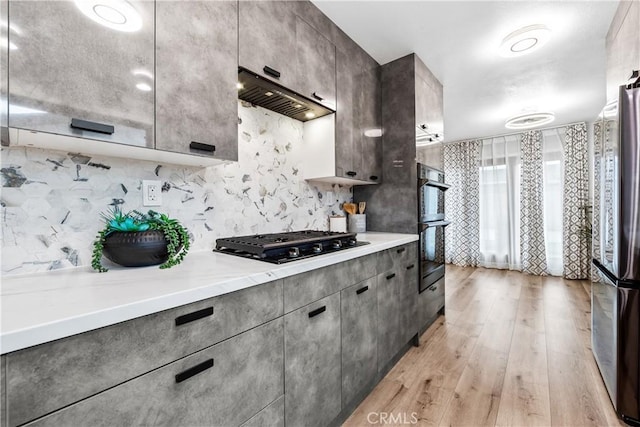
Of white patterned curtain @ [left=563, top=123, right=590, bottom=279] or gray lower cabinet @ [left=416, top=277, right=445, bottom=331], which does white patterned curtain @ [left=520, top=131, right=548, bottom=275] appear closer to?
white patterned curtain @ [left=563, top=123, right=590, bottom=279]

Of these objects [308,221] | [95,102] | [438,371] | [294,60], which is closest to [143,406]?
[95,102]

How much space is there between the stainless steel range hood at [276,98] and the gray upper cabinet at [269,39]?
0.04m

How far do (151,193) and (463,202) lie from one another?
5.45m

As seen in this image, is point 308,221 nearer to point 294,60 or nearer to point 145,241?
point 294,60

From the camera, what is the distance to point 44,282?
0.93 metres

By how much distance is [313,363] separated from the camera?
129 cm

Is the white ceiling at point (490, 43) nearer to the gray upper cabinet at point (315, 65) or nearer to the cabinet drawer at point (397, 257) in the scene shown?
the gray upper cabinet at point (315, 65)

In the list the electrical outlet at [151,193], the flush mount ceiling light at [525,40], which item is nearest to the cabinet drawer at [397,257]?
the electrical outlet at [151,193]

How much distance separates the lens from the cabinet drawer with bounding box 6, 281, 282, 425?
1.91 ft

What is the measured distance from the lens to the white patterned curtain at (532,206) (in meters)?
4.74

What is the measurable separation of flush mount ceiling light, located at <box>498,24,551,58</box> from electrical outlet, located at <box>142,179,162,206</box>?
2.74 m

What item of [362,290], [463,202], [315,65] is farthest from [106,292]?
[463,202]

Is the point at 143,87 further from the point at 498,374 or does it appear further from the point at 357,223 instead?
the point at 498,374

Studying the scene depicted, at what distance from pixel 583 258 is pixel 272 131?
5.33m
